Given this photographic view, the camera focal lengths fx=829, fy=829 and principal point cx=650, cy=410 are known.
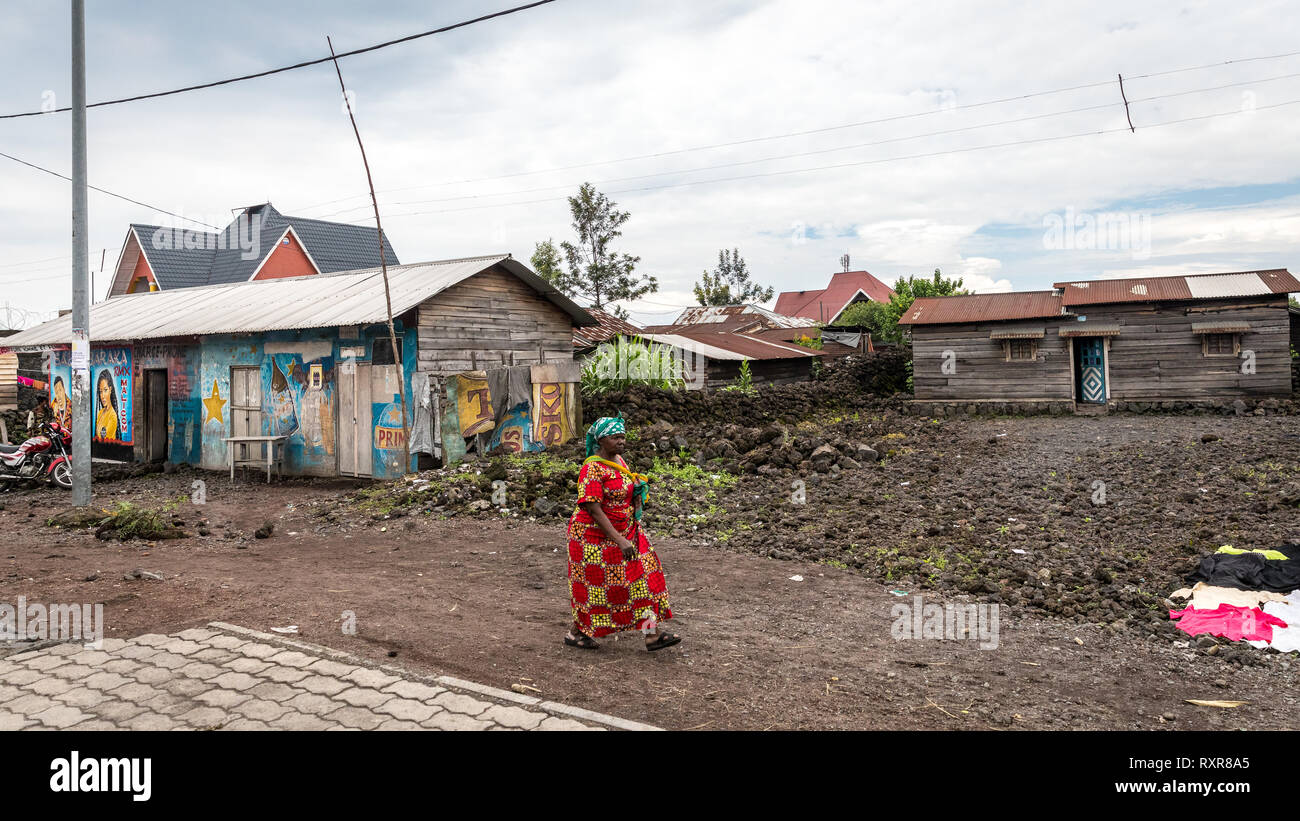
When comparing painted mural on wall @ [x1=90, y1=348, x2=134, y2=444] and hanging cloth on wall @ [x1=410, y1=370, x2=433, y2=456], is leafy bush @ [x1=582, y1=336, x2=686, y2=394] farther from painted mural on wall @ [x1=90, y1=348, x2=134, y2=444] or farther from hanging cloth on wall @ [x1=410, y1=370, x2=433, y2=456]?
painted mural on wall @ [x1=90, y1=348, x2=134, y2=444]

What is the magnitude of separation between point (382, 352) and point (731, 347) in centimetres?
1398

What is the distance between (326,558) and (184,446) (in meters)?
10.2

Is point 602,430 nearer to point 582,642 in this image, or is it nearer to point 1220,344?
point 582,642

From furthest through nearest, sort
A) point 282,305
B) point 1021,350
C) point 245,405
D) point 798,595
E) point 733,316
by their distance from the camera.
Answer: point 733,316 < point 1021,350 < point 282,305 < point 245,405 < point 798,595

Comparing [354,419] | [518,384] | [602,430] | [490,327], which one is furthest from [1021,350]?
[602,430]

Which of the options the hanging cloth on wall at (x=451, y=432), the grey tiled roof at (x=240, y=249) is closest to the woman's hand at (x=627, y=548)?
the hanging cloth on wall at (x=451, y=432)

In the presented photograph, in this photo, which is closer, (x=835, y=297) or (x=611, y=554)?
(x=611, y=554)

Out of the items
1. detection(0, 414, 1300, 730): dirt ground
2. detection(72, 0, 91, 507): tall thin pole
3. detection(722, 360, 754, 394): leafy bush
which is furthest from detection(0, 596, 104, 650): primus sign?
detection(722, 360, 754, 394): leafy bush

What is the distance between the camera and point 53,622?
5609 millimetres

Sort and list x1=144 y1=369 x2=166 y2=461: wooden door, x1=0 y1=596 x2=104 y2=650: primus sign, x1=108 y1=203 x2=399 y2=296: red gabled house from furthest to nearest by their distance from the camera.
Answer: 1. x1=108 y1=203 x2=399 y2=296: red gabled house
2. x1=144 y1=369 x2=166 y2=461: wooden door
3. x1=0 y1=596 x2=104 y2=650: primus sign

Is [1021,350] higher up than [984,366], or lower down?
higher up

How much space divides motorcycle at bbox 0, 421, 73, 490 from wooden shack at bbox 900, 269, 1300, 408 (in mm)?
21129

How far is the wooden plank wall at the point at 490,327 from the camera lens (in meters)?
14.0

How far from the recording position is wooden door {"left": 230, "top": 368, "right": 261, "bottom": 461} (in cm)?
1550
